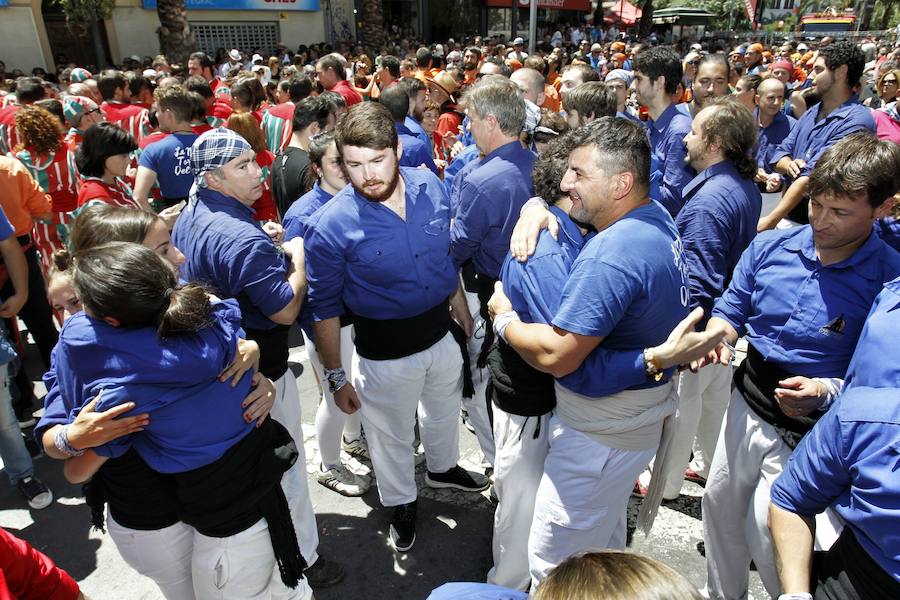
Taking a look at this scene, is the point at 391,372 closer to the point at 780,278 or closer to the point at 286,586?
the point at 286,586

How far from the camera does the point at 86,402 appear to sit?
5.63 ft

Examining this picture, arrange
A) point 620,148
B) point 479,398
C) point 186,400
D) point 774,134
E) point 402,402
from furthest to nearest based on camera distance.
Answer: point 774,134 → point 479,398 → point 402,402 → point 620,148 → point 186,400

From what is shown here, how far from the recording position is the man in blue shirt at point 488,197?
10.4 ft

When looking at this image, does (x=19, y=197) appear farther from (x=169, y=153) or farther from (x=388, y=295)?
(x=388, y=295)

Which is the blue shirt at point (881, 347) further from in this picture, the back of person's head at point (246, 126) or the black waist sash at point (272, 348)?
the back of person's head at point (246, 126)

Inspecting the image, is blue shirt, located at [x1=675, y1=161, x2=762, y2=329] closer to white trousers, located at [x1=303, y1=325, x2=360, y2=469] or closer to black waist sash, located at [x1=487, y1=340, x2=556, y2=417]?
black waist sash, located at [x1=487, y1=340, x2=556, y2=417]

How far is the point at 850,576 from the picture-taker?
1.49 meters

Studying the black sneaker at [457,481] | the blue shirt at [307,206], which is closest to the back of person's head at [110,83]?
the blue shirt at [307,206]

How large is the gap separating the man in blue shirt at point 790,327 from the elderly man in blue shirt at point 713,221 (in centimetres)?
38

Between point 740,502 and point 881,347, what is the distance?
118cm

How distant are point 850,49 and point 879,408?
168 inches

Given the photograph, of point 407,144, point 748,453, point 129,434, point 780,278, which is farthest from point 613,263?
point 407,144

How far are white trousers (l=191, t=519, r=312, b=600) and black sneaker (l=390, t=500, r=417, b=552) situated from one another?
1071 millimetres

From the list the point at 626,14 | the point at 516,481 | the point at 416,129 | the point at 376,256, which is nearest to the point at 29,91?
the point at 416,129
